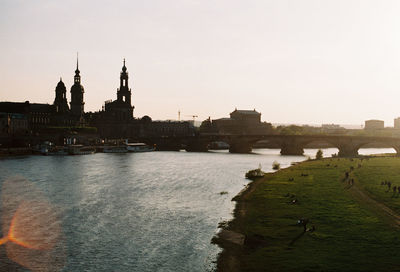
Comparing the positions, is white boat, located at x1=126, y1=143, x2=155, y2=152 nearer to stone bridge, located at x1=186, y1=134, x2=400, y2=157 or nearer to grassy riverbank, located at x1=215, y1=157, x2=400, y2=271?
stone bridge, located at x1=186, y1=134, x2=400, y2=157

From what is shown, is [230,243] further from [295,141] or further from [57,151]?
[295,141]

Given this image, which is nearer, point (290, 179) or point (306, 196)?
point (306, 196)

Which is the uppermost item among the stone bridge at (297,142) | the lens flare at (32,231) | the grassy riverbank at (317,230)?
the stone bridge at (297,142)

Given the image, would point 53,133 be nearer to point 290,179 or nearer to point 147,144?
point 147,144

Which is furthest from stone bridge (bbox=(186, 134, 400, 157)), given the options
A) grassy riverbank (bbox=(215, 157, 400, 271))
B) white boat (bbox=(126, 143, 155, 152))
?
grassy riverbank (bbox=(215, 157, 400, 271))

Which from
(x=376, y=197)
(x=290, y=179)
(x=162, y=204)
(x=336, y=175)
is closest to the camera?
(x=376, y=197)

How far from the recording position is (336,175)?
217ft

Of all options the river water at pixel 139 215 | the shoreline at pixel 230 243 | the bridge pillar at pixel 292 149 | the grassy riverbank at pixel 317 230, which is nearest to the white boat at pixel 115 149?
the bridge pillar at pixel 292 149

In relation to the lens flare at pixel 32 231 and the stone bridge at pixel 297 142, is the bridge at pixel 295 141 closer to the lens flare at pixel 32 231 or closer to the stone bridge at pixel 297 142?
the stone bridge at pixel 297 142

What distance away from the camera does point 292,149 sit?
144375mm

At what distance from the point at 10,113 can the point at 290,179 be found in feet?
437

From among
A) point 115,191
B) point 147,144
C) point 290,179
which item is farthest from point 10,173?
point 147,144

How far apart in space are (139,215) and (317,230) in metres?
17.8

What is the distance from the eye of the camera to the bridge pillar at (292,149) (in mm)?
144000
